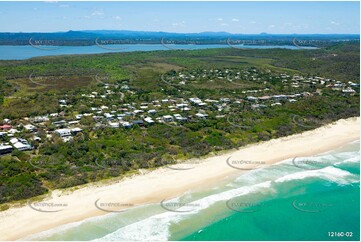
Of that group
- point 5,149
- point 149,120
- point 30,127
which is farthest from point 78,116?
point 5,149

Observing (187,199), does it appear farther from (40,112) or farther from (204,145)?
(40,112)

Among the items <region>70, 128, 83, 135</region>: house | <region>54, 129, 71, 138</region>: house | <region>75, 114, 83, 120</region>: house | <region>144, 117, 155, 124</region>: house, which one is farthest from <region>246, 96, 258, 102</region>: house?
<region>54, 129, 71, 138</region>: house

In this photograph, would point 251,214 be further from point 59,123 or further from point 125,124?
point 59,123

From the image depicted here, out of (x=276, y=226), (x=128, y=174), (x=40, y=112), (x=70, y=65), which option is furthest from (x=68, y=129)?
(x=70, y=65)

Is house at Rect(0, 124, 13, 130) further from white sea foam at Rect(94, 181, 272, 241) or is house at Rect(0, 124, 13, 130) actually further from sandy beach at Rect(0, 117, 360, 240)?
white sea foam at Rect(94, 181, 272, 241)

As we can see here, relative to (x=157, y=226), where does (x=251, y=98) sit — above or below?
above

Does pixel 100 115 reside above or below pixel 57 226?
above
